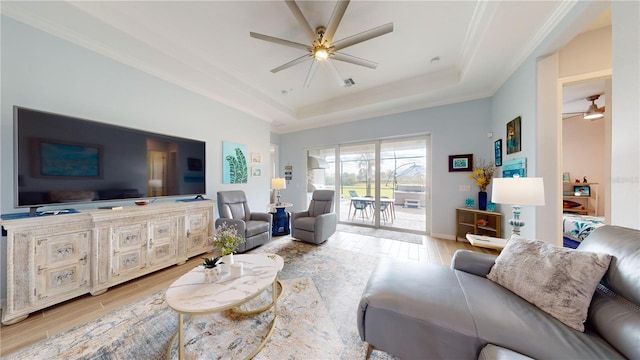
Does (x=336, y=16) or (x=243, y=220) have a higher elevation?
(x=336, y=16)

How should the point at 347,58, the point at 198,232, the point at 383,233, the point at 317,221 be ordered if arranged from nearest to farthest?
the point at 347,58 < the point at 198,232 < the point at 317,221 < the point at 383,233

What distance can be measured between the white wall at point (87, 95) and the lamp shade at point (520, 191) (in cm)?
415

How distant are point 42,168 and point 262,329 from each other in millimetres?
2547

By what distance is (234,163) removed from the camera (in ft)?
13.0

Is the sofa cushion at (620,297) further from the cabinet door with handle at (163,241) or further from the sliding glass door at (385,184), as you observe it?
the cabinet door with handle at (163,241)

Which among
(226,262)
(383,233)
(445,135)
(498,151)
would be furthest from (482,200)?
(226,262)

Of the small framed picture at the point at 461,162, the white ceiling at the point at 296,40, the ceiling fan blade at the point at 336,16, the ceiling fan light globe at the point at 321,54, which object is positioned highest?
the white ceiling at the point at 296,40

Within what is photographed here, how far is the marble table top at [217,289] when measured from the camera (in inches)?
46.7

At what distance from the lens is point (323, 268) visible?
8.29ft

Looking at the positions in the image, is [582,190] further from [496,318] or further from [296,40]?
[296,40]

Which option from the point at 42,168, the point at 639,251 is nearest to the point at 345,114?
the point at 639,251

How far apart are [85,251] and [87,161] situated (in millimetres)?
942

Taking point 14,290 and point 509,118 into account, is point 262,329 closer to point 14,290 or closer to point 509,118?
point 14,290

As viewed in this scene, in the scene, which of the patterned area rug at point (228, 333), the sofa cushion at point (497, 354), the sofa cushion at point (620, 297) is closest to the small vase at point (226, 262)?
the patterned area rug at point (228, 333)
